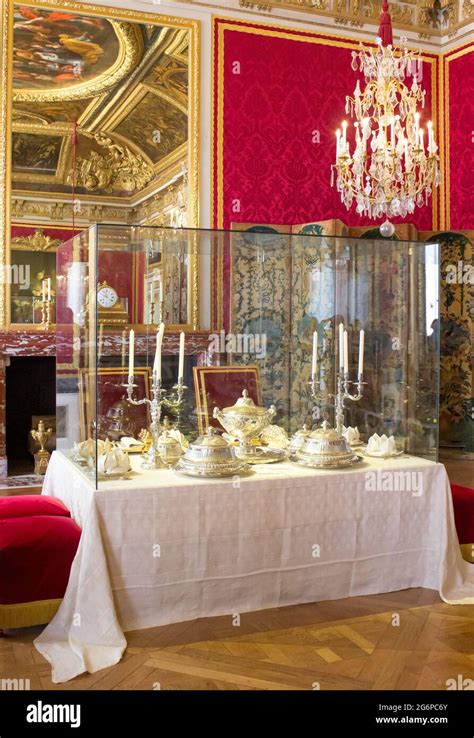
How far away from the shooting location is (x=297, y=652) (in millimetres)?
3447

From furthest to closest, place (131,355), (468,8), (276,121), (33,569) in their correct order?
(468,8), (276,121), (131,355), (33,569)

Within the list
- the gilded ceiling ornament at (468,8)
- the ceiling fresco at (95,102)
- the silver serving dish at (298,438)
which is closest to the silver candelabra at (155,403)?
the silver serving dish at (298,438)

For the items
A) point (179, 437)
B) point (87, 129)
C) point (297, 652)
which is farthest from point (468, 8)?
point (297, 652)

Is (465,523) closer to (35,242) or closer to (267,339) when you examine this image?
(267,339)

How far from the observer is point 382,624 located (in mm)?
3758

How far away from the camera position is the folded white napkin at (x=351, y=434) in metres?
4.54

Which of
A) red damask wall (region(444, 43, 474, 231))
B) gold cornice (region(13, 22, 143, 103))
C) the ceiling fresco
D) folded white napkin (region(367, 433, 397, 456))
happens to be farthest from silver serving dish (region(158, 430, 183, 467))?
red damask wall (region(444, 43, 474, 231))

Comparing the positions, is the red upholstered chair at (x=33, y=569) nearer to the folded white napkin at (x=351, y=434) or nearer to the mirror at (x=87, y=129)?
the folded white napkin at (x=351, y=434)

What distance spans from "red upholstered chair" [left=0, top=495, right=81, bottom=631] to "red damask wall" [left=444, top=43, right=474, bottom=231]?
6656 millimetres

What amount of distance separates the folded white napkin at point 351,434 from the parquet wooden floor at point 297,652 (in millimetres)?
950

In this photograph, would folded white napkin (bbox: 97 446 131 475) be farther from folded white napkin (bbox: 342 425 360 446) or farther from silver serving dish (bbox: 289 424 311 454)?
folded white napkin (bbox: 342 425 360 446)

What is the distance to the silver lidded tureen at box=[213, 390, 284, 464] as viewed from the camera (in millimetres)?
4273

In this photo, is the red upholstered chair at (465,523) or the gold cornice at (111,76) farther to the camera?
the gold cornice at (111,76)

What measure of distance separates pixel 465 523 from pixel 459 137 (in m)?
5.82
